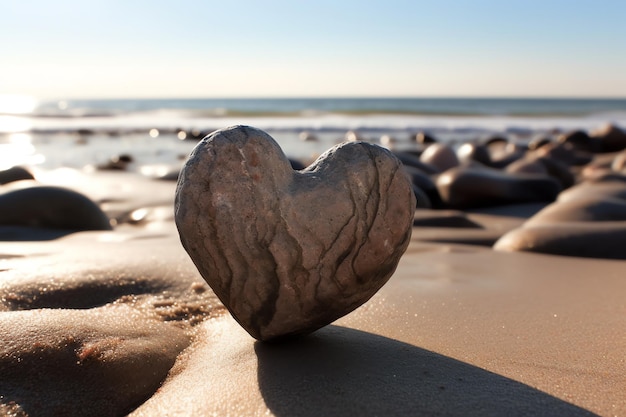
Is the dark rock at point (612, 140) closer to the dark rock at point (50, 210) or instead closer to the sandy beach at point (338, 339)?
the sandy beach at point (338, 339)

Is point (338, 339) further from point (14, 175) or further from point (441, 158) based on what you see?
point (441, 158)

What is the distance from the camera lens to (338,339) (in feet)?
4.98

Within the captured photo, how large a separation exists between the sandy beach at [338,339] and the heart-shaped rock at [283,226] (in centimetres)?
15

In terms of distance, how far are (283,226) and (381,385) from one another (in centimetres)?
40

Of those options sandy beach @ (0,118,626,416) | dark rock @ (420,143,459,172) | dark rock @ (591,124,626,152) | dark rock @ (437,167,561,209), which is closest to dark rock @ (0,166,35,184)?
sandy beach @ (0,118,626,416)

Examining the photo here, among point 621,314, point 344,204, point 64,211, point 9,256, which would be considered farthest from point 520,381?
point 64,211

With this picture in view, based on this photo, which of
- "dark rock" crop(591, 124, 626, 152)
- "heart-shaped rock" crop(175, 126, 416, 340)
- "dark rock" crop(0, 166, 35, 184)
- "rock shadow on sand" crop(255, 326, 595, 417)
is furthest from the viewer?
"dark rock" crop(591, 124, 626, 152)

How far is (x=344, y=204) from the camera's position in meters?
1.37

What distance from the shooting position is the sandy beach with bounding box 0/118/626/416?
3.92ft

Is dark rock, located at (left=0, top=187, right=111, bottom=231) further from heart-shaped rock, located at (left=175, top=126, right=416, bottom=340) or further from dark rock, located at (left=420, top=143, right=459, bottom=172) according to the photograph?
dark rock, located at (left=420, top=143, right=459, bottom=172)

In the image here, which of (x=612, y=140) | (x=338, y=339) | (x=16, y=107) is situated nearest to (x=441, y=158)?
(x=338, y=339)

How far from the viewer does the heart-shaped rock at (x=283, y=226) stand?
132cm

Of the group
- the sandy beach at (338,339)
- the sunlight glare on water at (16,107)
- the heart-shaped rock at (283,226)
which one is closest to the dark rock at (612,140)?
the sandy beach at (338,339)

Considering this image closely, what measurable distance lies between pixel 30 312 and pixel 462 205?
149 inches
